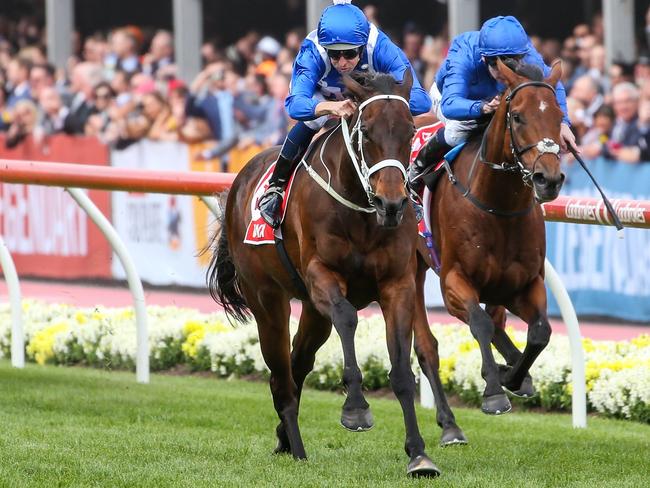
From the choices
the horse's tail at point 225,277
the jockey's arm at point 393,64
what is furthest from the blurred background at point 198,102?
the jockey's arm at point 393,64

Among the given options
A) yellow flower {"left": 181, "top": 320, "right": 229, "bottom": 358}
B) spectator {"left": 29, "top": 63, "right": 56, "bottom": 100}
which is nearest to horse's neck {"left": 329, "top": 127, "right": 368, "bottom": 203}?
yellow flower {"left": 181, "top": 320, "right": 229, "bottom": 358}

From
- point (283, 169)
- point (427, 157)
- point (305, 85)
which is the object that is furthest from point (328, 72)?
point (427, 157)

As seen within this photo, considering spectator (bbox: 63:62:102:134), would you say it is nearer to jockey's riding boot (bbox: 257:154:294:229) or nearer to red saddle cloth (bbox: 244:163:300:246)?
red saddle cloth (bbox: 244:163:300:246)

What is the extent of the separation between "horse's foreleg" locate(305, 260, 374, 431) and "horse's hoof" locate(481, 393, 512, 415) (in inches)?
23.8

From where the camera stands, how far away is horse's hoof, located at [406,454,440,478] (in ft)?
17.1

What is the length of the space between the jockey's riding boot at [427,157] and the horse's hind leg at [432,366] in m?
0.45

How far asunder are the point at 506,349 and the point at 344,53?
1604mm

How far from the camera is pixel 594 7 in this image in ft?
39.7

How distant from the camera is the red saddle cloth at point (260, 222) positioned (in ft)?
19.6

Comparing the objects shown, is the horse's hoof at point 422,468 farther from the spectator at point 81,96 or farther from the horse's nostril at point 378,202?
the spectator at point 81,96

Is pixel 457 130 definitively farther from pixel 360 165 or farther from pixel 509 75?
pixel 360 165

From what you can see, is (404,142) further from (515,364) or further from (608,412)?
(608,412)

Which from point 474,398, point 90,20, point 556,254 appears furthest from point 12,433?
point 90,20

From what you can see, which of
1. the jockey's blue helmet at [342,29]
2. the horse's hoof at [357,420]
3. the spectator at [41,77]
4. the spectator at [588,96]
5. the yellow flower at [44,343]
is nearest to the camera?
the horse's hoof at [357,420]
